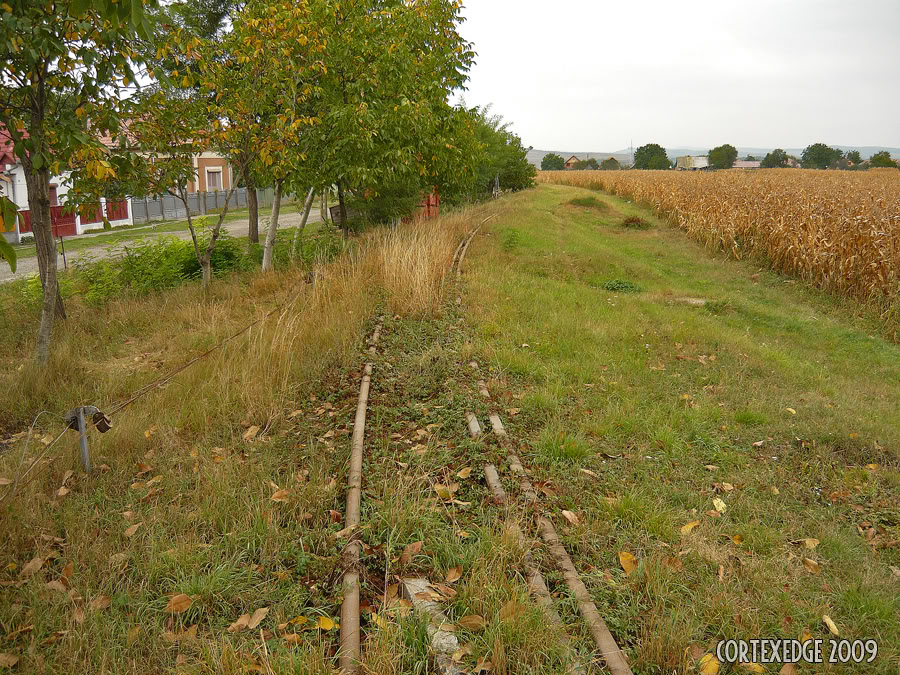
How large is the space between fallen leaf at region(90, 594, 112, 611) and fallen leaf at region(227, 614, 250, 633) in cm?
76

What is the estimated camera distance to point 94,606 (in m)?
3.17

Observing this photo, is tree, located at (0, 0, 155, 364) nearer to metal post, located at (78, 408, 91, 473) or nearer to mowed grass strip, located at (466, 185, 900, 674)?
metal post, located at (78, 408, 91, 473)

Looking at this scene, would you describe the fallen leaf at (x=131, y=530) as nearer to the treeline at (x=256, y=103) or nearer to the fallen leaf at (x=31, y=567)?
the fallen leaf at (x=31, y=567)

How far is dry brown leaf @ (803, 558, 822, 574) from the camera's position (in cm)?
375

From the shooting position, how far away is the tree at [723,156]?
10350cm

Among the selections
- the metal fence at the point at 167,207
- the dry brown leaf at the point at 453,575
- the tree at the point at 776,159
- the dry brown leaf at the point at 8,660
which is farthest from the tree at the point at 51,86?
the tree at the point at 776,159

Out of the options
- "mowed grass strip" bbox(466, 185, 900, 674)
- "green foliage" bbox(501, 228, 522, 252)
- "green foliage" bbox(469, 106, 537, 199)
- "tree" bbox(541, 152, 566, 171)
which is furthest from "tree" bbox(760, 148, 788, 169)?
"mowed grass strip" bbox(466, 185, 900, 674)

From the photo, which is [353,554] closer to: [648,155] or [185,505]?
[185,505]

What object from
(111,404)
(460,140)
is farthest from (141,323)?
(460,140)

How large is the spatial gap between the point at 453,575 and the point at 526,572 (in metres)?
0.43

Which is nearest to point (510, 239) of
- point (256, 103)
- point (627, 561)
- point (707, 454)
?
point (256, 103)

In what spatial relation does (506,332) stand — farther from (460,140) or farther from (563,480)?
(460,140)

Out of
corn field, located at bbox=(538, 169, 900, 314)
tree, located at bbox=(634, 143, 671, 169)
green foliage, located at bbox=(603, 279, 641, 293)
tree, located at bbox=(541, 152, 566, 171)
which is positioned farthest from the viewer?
tree, located at bbox=(541, 152, 566, 171)

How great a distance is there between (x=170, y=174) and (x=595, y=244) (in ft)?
42.7
